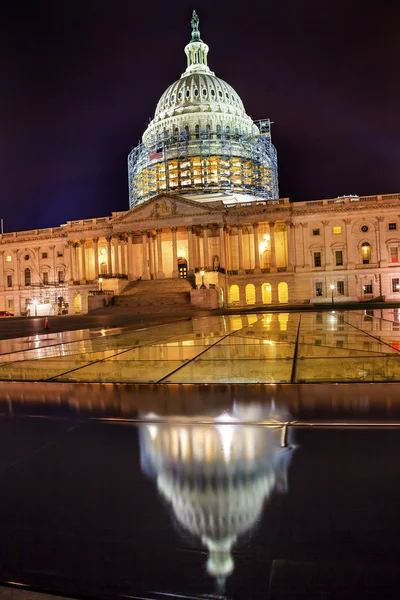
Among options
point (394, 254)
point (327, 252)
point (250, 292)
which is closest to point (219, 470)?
point (250, 292)

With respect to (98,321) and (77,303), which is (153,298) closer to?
(98,321)

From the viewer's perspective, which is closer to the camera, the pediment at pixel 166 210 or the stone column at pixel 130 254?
the pediment at pixel 166 210

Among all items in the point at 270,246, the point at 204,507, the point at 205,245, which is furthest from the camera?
the point at 270,246

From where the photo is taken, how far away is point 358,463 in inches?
122

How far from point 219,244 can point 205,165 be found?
73.8ft

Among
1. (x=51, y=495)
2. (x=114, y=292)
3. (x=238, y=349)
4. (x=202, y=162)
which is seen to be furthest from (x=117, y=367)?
(x=202, y=162)

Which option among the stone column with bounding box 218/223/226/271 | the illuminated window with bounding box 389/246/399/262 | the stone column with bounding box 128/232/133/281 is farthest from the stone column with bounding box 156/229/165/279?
the illuminated window with bounding box 389/246/399/262

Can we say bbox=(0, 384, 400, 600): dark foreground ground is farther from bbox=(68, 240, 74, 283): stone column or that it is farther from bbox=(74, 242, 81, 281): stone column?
bbox=(68, 240, 74, 283): stone column

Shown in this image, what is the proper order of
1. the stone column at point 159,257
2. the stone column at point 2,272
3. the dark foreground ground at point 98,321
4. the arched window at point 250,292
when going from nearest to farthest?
1. the dark foreground ground at point 98,321
2. the arched window at point 250,292
3. the stone column at point 159,257
4. the stone column at point 2,272

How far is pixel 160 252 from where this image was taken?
7462cm

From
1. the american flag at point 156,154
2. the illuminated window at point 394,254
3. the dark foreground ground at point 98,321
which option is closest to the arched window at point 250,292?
the illuminated window at point 394,254

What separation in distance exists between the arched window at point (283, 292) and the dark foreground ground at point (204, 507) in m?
70.0

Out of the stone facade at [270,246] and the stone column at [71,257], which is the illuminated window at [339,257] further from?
the stone column at [71,257]

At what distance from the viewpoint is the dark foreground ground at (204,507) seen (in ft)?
6.47
